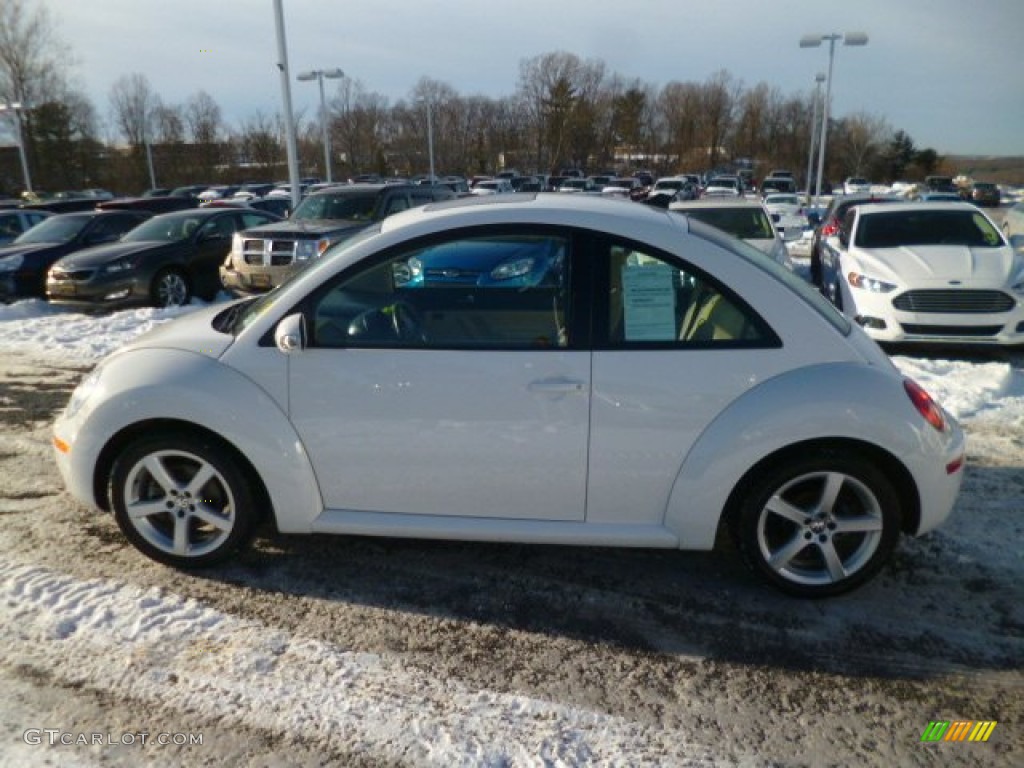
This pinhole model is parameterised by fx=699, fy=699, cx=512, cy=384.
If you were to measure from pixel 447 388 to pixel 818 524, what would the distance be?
5.88 feet

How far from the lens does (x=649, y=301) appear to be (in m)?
3.12

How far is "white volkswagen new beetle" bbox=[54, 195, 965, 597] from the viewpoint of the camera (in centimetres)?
304

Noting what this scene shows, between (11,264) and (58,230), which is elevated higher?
(58,230)

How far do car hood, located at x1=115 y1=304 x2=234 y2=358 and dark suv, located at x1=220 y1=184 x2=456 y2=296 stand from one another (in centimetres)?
634

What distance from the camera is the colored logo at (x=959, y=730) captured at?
98.6 inches

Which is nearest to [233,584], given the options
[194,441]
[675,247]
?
[194,441]

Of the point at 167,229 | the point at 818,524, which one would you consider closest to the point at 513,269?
the point at 818,524

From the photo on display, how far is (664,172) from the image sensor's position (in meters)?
71.8

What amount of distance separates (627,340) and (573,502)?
77 cm

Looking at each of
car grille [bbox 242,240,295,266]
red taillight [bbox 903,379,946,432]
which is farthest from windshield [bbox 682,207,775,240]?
red taillight [bbox 903,379,946,432]

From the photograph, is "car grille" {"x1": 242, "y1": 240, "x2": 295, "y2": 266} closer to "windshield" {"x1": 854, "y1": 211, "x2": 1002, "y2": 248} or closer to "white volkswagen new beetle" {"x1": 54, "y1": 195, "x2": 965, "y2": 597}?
"white volkswagen new beetle" {"x1": 54, "y1": 195, "x2": 965, "y2": 597}

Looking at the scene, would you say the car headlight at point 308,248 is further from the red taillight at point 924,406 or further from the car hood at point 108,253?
the red taillight at point 924,406

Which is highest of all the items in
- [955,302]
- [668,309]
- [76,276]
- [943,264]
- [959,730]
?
[668,309]

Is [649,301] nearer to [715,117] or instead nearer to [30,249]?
[30,249]
